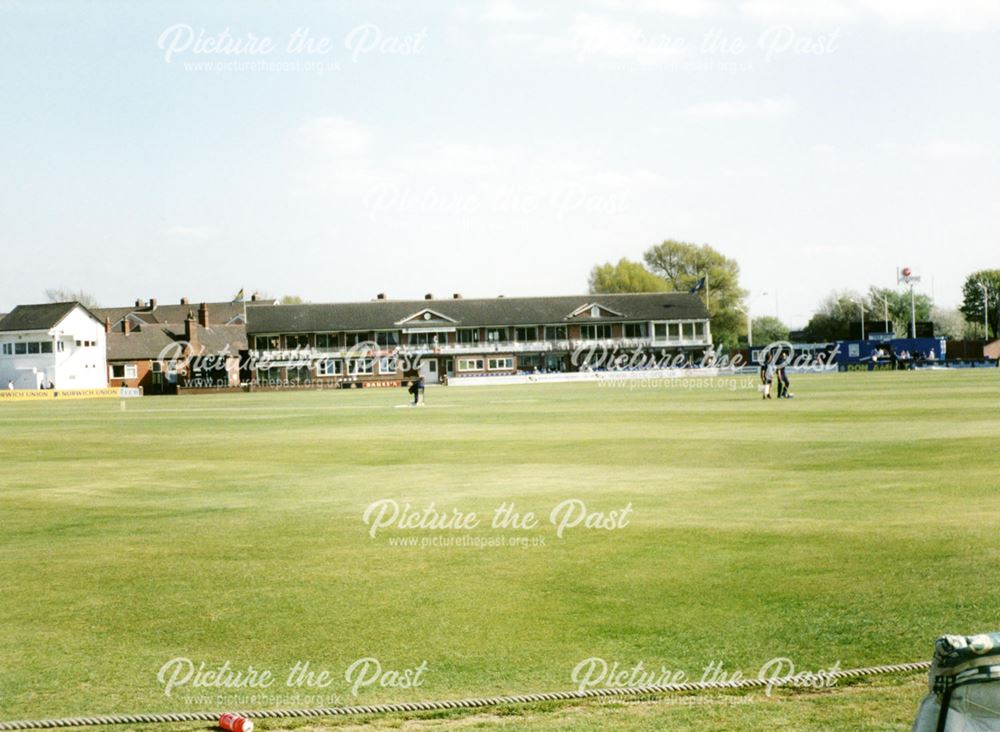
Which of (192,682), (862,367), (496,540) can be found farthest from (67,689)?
(862,367)

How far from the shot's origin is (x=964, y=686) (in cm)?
346

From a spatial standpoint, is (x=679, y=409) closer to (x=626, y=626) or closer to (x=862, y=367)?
(x=626, y=626)

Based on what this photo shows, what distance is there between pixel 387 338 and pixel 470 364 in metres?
10.4

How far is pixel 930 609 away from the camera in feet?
31.3

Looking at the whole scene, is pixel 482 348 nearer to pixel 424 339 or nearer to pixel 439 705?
pixel 424 339

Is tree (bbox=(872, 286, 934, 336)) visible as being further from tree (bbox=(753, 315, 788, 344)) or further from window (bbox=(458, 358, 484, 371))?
window (bbox=(458, 358, 484, 371))

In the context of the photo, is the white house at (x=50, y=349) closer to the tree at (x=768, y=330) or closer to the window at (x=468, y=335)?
the window at (x=468, y=335)

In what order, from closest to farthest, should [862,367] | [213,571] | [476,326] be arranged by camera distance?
[213,571], [862,367], [476,326]

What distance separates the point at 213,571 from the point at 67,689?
166 inches

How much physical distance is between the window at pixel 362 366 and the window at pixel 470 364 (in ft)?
35.2

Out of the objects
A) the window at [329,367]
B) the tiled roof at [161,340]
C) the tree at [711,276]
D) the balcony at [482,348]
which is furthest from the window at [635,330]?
the tiled roof at [161,340]

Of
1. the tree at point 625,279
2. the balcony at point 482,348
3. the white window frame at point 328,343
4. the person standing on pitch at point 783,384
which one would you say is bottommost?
the person standing on pitch at point 783,384

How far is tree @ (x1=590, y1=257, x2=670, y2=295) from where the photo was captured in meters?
151

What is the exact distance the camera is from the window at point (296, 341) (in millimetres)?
121438
